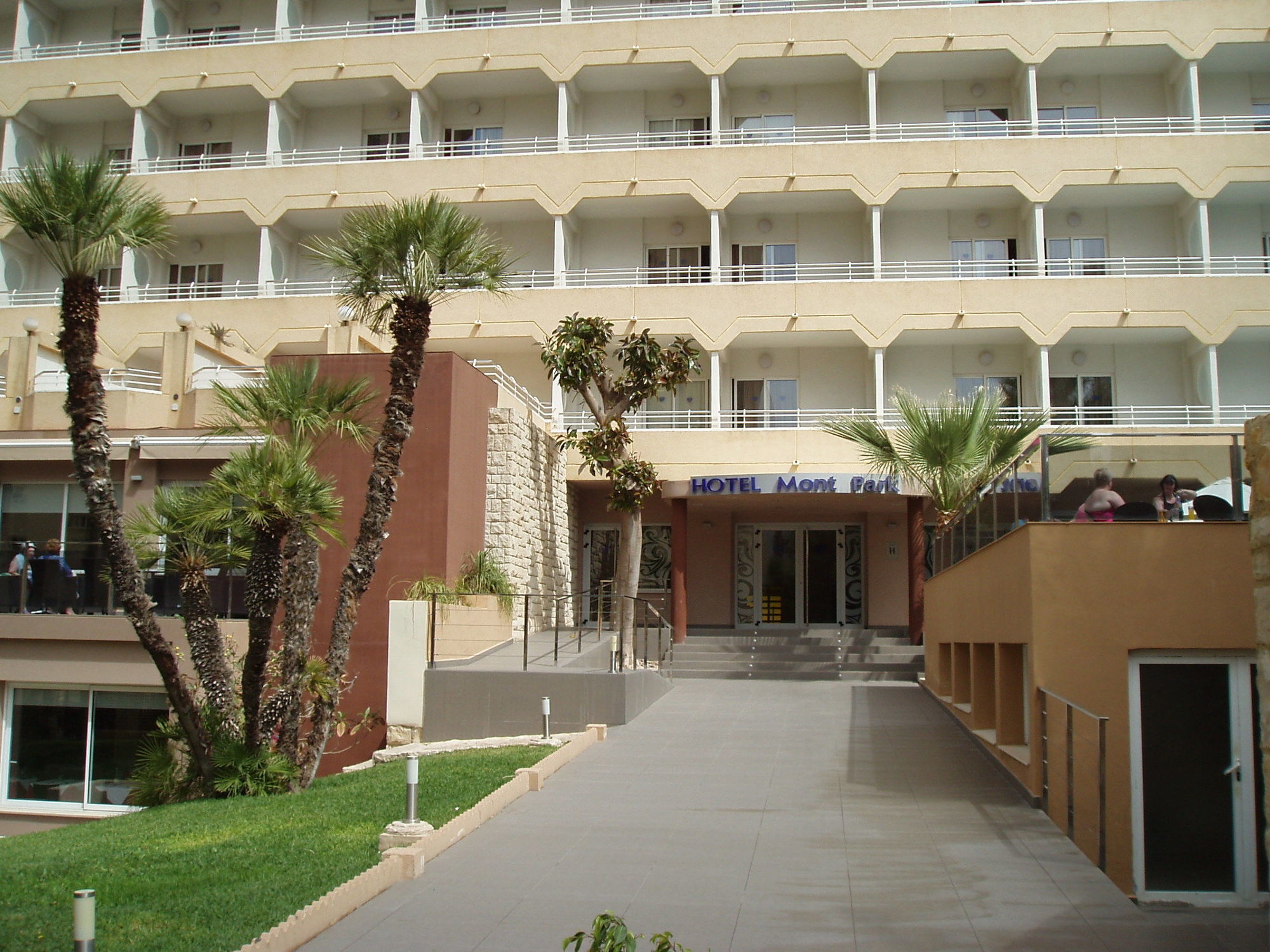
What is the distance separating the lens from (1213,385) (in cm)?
2666

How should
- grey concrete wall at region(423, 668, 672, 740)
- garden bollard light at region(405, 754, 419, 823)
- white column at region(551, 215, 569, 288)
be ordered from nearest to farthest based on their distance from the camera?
garden bollard light at region(405, 754, 419, 823) < grey concrete wall at region(423, 668, 672, 740) < white column at region(551, 215, 569, 288)

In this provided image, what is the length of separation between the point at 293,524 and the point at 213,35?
77.7 feet

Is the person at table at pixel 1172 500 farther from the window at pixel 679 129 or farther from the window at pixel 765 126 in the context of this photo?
the window at pixel 679 129

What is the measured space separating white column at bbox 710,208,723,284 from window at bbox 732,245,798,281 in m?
1.07

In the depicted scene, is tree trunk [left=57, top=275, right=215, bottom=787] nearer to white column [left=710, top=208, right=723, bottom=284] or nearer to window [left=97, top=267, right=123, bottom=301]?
white column [left=710, top=208, right=723, bottom=284]

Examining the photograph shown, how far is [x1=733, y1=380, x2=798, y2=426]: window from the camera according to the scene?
28906mm

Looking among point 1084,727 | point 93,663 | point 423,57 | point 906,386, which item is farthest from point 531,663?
point 423,57

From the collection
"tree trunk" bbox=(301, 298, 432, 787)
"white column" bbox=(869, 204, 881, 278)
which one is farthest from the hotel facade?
"tree trunk" bbox=(301, 298, 432, 787)

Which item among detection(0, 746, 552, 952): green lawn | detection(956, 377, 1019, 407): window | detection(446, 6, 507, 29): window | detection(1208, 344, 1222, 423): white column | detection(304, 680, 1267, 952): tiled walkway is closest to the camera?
detection(0, 746, 552, 952): green lawn

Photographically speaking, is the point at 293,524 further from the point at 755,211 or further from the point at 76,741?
the point at 755,211

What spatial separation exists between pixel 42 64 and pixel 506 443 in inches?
786

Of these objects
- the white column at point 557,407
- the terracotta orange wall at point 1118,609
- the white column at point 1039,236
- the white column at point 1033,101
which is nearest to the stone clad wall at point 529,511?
the white column at point 557,407

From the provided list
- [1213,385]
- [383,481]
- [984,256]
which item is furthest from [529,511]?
[1213,385]

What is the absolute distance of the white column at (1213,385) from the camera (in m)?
26.5
